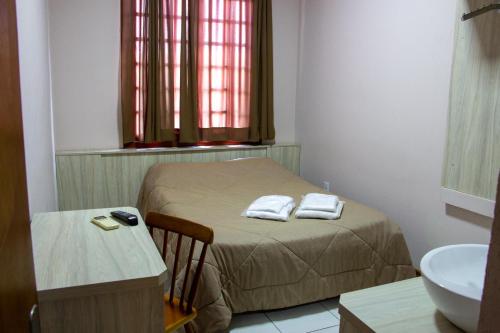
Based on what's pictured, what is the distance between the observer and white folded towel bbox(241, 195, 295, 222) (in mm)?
2660

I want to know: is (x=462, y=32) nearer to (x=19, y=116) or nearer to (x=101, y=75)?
(x=19, y=116)

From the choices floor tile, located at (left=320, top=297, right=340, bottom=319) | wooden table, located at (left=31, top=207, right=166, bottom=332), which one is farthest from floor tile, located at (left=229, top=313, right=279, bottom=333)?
wooden table, located at (left=31, top=207, right=166, bottom=332)

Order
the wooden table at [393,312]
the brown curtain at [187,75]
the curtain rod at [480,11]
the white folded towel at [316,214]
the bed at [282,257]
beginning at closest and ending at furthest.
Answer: the wooden table at [393,312] → the curtain rod at [480,11] → the bed at [282,257] → the white folded towel at [316,214] → the brown curtain at [187,75]

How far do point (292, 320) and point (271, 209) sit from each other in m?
0.70

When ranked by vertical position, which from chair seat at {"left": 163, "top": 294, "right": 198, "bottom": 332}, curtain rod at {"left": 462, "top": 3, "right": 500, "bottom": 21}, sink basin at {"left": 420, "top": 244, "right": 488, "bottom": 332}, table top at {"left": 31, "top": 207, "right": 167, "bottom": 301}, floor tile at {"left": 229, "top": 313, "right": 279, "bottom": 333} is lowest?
floor tile at {"left": 229, "top": 313, "right": 279, "bottom": 333}

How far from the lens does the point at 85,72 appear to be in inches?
142

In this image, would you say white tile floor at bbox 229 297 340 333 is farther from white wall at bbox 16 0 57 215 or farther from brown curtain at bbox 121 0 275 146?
brown curtain at bbox 121 0 275 146

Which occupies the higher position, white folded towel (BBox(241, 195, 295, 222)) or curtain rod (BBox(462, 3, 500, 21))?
curtain rod (BBox(462, 3, 500, 21))

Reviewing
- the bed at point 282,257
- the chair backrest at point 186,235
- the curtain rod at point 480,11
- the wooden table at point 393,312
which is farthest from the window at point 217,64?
the wooden table at point 393,312

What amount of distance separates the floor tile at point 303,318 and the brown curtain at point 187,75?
78.2 inches

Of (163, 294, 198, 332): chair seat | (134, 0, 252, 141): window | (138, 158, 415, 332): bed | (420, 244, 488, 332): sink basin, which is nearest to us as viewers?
(420, 244, 488, 332): sink basin

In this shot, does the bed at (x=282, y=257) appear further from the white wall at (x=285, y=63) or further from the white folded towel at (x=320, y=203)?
the white wall at (x=285, y=63)

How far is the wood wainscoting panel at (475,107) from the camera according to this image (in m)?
2.23

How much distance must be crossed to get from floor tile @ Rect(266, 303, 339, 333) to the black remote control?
43.5 inches
